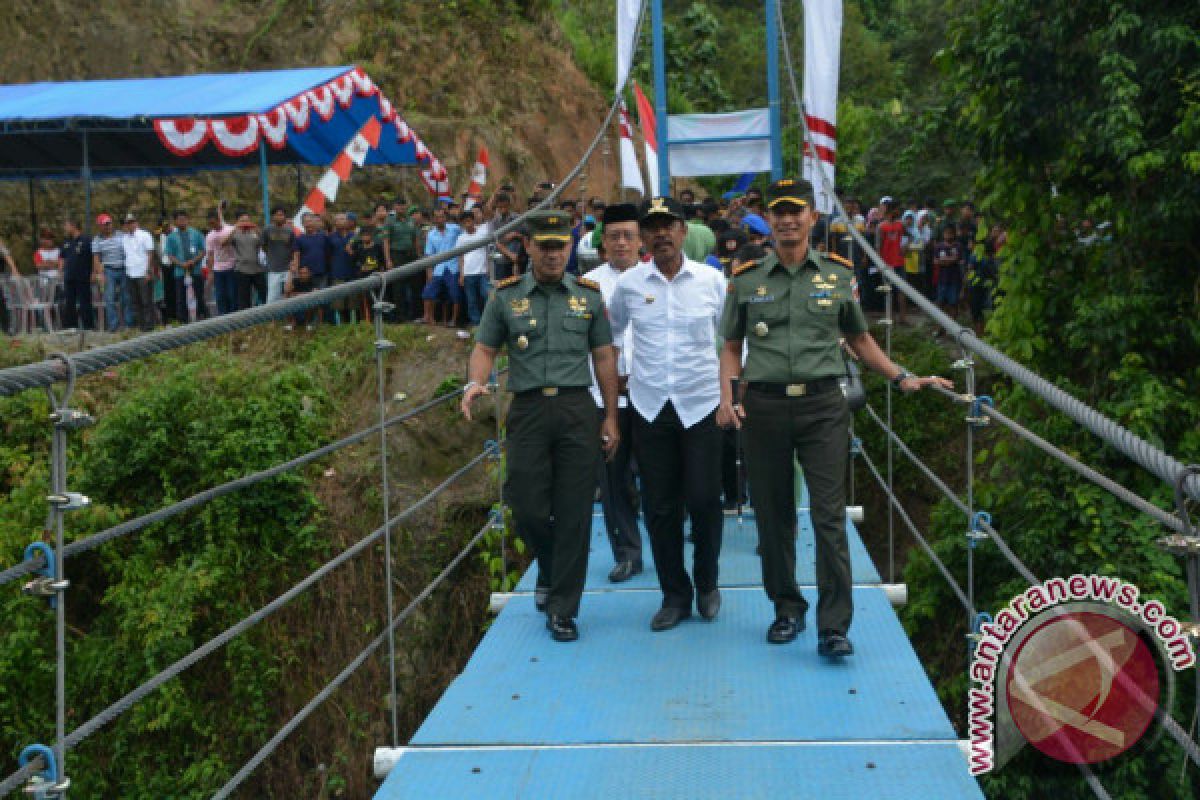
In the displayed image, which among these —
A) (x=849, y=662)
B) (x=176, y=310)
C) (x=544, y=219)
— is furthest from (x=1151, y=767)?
(x=176, y=310)

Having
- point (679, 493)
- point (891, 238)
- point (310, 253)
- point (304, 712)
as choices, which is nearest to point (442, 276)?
point (310, 253)

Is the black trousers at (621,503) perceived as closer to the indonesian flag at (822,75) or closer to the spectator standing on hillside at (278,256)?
the indonesian flag at (822,75)

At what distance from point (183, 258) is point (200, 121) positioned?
60.8 inches

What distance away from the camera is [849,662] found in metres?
4.28

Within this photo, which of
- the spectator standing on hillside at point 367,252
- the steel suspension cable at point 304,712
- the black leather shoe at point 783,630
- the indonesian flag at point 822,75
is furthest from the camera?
the spectator standing on hillside at point 367,252

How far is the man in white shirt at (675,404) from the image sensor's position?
4805 millimetres

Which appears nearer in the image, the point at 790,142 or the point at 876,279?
the point at 876,279

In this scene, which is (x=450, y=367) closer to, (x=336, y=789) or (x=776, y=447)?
(x=336, y=789)

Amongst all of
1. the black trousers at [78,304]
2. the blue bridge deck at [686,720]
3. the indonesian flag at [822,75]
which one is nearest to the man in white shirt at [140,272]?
the black trousers at [78,304]

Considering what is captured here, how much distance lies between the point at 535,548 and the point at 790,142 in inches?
520

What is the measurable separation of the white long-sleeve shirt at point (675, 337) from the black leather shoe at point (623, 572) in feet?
3.24

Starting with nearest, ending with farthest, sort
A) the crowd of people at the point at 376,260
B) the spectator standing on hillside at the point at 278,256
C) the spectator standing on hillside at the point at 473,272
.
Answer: the spectator standing on hillside at the point at 473,272 < the crowd of people at the point at 376,260 < the spectator standing on hillside at the point at 278,256

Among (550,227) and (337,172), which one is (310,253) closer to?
(337,172)

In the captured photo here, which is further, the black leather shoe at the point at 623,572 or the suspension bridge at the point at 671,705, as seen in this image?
the black leather shoe at the point at 623,572
